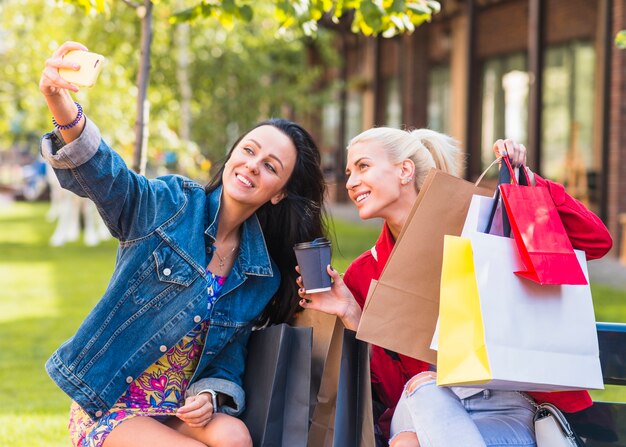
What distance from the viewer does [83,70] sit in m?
2.84

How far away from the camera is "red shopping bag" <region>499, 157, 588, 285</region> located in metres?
2.76

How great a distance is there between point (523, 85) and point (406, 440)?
49.1 feet

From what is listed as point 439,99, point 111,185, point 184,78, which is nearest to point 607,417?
point 111,185

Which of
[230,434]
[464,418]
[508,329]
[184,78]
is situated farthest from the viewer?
[184,78]

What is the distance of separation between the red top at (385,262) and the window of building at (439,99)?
16896mm

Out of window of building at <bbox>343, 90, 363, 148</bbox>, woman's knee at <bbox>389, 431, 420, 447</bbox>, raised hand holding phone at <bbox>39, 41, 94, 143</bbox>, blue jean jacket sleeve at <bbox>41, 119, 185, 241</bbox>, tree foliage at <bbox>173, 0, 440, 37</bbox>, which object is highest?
window of building at <bbox>343, 90, 363, 148</bbox>

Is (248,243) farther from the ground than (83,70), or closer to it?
→ closer to it

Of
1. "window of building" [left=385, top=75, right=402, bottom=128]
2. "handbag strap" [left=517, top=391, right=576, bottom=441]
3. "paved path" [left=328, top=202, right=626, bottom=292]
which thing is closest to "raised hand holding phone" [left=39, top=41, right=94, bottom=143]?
"handbag strap" [left=517, top=391, right=576, bottom=441]

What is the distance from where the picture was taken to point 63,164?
2992 mm

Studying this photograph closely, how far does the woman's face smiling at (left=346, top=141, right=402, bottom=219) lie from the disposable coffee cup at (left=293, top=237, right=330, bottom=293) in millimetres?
379

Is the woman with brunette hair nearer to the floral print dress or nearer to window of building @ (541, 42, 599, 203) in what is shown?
the floral print dress

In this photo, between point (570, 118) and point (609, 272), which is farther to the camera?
point (570, 118)

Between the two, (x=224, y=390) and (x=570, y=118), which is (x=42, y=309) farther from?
(x=570, y=118)

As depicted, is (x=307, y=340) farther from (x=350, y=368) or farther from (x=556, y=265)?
(x=556, y=265)
